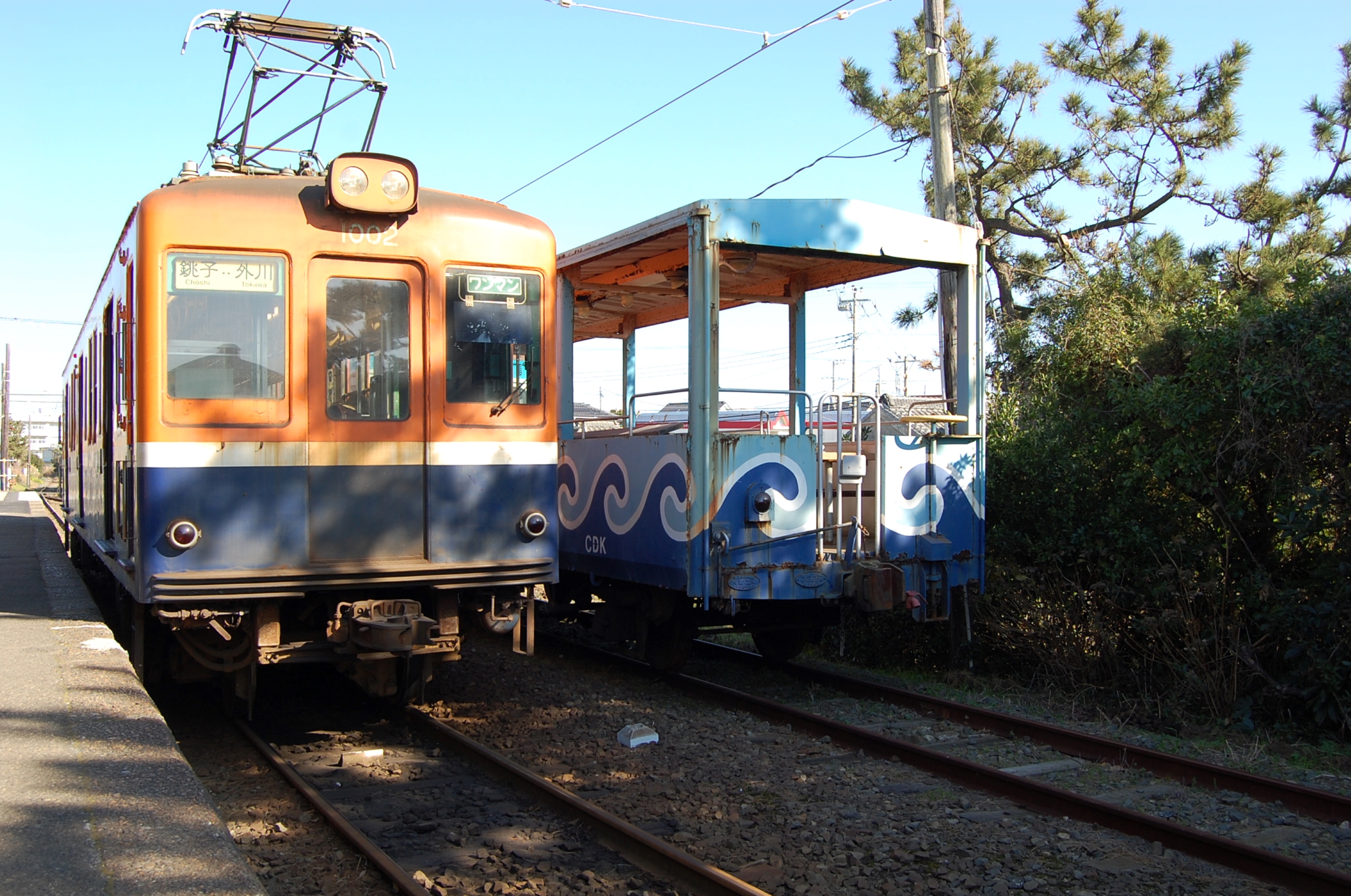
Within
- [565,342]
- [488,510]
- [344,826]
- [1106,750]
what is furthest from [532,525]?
[1106,750]

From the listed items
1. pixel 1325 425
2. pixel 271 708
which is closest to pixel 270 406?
Answer: pixel 271 708

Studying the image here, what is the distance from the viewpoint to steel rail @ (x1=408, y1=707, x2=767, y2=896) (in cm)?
443

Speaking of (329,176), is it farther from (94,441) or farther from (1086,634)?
(1086,634)

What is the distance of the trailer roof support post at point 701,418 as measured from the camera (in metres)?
7.62

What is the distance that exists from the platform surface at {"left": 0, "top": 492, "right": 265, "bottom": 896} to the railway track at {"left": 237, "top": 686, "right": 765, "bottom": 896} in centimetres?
91

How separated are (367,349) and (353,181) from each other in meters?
0.98

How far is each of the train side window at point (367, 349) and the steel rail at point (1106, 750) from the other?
4037 mm

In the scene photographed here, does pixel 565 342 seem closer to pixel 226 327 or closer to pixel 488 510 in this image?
pixel 488 510

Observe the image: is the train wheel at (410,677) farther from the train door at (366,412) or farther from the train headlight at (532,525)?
the train headlight at (532,525)

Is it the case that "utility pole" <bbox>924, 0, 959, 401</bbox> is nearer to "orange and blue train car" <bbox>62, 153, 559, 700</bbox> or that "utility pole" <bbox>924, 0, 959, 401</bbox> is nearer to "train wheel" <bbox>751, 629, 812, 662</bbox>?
"train wheel" <bbox>751, 629, 812, 662</bbox>

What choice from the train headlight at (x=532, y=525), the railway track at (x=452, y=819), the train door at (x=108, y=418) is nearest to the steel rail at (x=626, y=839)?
the railway track at (x=452, y=819)

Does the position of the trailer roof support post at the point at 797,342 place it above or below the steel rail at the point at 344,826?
above

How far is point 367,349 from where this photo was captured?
6.57m

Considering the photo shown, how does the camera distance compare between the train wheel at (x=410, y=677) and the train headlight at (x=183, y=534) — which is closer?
the train headlight at (x=183, y=534)
